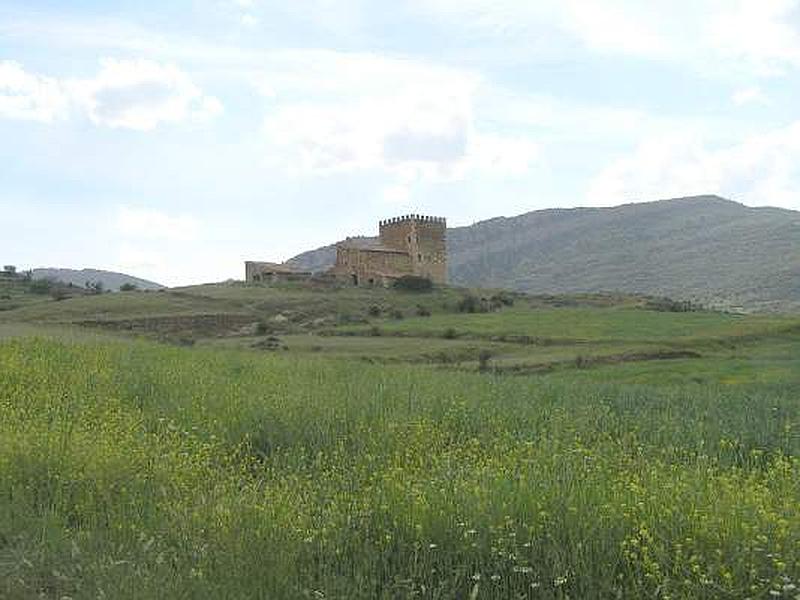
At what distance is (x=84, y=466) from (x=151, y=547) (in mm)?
2245

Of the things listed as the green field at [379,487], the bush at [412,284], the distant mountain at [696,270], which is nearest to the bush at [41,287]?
the bush at [412,284]

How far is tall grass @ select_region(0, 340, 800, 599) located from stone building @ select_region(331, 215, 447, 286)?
72784 millimetres

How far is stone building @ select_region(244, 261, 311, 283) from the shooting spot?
280ft

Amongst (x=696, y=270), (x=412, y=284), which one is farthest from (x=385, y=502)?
(x=696, y=270)

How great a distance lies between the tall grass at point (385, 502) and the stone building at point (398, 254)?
72.8 meters

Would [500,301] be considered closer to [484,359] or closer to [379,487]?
[484,359]

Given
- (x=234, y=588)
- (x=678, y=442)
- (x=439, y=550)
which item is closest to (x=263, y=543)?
(x=234, y=588)

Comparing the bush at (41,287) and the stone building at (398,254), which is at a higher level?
the stone building at (398,254)

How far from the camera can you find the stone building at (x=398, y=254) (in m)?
86.9

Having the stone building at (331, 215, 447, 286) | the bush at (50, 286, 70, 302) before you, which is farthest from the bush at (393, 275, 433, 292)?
the bush at (50, 286, 70, 302)

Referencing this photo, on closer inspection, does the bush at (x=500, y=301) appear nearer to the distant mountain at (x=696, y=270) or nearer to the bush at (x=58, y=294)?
the bush at (x=58, y=294)

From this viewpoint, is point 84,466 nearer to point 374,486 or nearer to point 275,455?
point 275,455

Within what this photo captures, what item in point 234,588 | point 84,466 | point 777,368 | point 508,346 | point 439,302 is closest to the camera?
point 234,588

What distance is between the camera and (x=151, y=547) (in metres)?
6.79
